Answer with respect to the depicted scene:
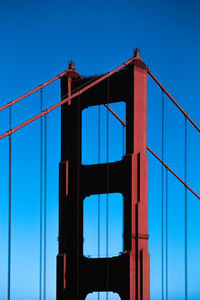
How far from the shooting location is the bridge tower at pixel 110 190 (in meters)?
28.7

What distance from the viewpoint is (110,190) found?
2986cm

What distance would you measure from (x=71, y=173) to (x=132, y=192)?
2.71 metres

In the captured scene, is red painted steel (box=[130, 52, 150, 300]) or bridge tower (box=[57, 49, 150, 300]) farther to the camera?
bridge tower (box=[57, 49, 150, 300])

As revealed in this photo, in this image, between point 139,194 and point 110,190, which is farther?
point 110,190

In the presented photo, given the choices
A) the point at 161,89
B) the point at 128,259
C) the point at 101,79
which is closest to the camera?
the point at 128,259

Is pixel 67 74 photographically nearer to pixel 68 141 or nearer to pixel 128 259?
pixel 68 141

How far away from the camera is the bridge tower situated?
28.7 m

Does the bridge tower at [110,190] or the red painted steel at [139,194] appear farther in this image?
the bridge tower at [110,190]

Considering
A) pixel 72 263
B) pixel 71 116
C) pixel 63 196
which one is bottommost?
pixel 72 263

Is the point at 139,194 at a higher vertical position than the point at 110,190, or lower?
lower

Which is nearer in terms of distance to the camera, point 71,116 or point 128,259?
point 128,259

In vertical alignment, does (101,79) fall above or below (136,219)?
above

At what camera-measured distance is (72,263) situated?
30.2m

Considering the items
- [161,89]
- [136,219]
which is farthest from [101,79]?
[136,219]
